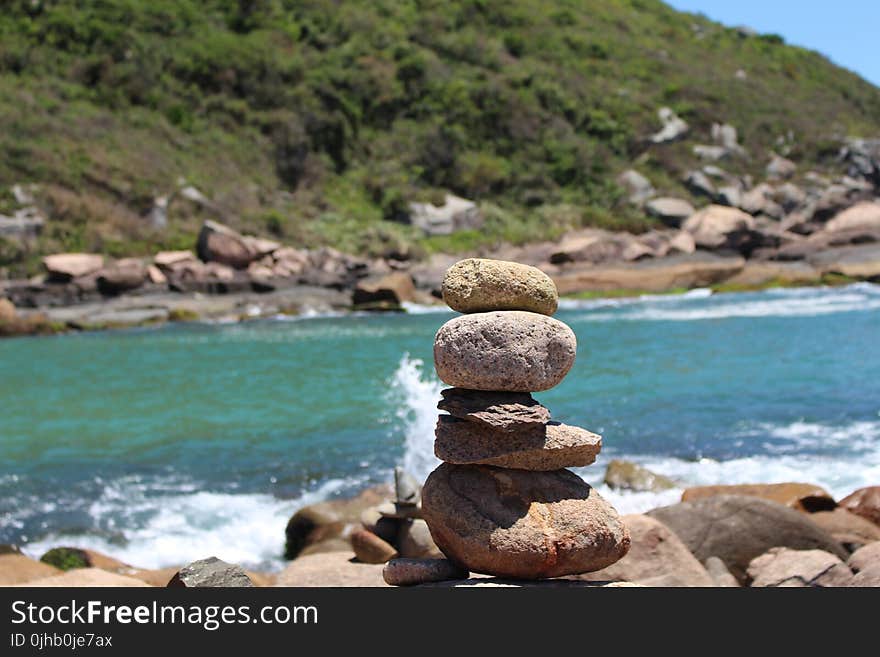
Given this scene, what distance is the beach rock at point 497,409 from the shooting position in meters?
5.79

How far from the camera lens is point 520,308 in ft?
20.3

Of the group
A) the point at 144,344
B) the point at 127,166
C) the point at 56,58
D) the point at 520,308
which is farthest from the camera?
the point at 56,58

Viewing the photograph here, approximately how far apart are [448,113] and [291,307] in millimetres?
27057

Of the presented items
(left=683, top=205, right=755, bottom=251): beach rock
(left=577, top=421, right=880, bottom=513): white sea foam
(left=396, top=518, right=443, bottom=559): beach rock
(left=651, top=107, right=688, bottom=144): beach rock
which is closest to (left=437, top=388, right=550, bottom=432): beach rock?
(left=396, top=518, right=443, bottom=559): beach rock

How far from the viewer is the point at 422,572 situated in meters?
5.96

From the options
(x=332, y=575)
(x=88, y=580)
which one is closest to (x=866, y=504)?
(x=332, y=575)

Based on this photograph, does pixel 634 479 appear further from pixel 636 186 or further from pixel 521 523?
pixel 636 186

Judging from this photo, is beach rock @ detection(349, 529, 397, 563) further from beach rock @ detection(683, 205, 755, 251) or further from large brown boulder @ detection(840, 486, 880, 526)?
beach rock @ detection(683, 205, 755, 251)

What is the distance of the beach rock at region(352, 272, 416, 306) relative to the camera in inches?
1618

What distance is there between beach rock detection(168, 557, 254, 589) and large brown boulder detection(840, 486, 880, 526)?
6.82m

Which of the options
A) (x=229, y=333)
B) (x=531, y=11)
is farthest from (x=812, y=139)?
(x=229, y=333)

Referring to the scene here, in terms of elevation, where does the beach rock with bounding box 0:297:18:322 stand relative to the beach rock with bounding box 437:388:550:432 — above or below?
below

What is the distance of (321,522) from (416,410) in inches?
284

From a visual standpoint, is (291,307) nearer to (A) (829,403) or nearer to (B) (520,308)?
(A) (829,403)
